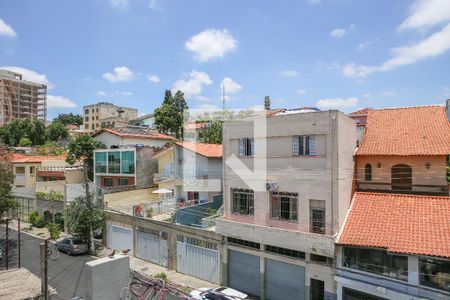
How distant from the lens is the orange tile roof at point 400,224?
1423 cm

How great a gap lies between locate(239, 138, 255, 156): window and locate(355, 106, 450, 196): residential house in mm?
6358

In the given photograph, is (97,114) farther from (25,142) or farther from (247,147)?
(247,147)

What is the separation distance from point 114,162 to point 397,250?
101 ft

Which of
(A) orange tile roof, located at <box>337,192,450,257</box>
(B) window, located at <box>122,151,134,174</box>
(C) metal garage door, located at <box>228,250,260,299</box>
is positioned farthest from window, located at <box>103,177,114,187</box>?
(A) orange tile roof, located at <box>337,192,450,257</box>

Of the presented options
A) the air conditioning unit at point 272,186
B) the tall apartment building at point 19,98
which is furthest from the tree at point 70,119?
the air conditioning unit at point 272,186

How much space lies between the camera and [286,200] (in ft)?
59.4

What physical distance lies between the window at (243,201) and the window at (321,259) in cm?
422

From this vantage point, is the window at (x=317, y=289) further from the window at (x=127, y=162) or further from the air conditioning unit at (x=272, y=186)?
the window at (x=127, y=162)

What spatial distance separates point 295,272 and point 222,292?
161 inches

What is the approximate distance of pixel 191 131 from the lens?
47562mm

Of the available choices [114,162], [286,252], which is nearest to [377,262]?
[286,252]

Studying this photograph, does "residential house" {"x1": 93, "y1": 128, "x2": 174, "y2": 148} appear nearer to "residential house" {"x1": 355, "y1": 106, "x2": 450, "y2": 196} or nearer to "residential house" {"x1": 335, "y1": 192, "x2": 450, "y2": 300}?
"residential house" {"x1": 355, "y1": 106, "x2": 450, "y2": 196}

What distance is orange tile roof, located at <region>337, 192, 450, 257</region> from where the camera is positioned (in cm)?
1423

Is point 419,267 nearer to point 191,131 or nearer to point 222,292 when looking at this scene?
point 222,292
